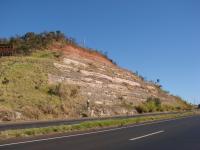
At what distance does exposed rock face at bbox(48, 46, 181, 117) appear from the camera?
4612cm

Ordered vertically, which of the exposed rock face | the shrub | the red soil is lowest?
the shrub

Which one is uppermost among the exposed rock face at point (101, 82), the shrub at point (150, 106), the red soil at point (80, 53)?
the red soil at point (80, 53)

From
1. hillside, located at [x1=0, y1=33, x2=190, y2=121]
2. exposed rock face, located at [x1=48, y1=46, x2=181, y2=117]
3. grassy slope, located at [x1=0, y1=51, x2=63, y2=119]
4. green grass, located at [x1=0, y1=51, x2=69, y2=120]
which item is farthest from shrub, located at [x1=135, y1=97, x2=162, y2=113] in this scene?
grassy slope, located at [x1=0, y1=51, x2=63, y2=119]

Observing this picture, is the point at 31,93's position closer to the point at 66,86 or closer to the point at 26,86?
the point at 26,86

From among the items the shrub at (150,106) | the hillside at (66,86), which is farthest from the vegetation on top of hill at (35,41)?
the shrub at (150,106)

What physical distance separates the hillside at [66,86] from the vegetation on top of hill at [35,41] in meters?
0.13

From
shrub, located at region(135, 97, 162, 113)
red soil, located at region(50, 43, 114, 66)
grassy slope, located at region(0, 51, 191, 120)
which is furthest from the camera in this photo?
red soil, located at region(50, 43, 114, 66)

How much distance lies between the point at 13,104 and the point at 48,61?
47.9 ft

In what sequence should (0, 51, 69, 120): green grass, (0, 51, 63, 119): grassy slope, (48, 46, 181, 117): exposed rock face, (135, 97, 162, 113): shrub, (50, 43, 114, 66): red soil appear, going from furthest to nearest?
(50, 43, 114, 66): red soil < (135, 97, 162, 113): shrub < (48, 46, 181, 117): exposed rock face < (0, 51, 63, 119): grassy slope < (0, 51, 69, 120): green grass

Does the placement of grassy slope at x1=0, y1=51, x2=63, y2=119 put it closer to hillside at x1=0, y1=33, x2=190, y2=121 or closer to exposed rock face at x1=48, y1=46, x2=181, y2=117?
hillside at x1=0, y1=33, x2=190, y2=121

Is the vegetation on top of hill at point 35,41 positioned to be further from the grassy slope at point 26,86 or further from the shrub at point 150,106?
the shrub at point 150,106

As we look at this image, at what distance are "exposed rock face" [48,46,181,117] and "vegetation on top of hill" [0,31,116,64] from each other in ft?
6.16

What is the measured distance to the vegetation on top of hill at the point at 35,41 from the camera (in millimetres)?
53875

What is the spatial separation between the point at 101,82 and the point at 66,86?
30.7ft
